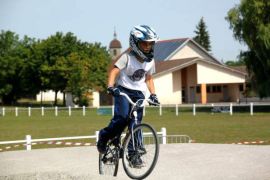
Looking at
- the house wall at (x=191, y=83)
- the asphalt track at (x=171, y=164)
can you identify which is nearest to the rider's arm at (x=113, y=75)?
the asphalt track at (x=171, y=164)

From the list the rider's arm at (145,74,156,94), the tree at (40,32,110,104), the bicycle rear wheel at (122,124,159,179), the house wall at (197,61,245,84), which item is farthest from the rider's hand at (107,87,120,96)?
the house wall at (197,61,245,84)

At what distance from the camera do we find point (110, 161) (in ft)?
27.8

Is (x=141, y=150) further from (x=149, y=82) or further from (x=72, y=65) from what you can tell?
(x=72, y=65)

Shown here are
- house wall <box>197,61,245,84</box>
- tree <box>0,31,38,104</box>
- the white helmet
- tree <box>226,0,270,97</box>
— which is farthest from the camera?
tree <box>0,31,38,104</box>

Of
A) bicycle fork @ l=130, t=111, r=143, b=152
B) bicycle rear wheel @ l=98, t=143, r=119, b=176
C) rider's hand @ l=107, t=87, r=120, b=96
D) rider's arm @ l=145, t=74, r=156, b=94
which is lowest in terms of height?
bicycle rear wheel @ l=98, t=143, r=119, b=176

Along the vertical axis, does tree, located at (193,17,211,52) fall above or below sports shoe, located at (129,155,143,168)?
above

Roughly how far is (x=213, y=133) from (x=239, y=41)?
2286cm

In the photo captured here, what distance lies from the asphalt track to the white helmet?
1.85 meters

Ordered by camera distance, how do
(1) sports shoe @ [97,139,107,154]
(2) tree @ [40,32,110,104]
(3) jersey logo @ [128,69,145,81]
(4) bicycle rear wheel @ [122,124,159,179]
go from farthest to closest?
(2) tree @ [40,32,110,104] < (1) sports shoe @ [97,139,107,154] < (3) jersey logo @ [128,69,145,81] < (4) bicycle rear wheel @ [122,124,159,179]

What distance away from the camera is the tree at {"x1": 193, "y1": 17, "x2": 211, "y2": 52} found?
423 feet

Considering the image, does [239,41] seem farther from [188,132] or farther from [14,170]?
[14,170]

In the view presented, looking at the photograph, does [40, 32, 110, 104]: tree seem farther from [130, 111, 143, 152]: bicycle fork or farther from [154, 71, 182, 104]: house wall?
[130, 111, 143, 152]: bicycle fork

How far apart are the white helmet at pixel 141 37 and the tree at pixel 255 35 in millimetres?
34720

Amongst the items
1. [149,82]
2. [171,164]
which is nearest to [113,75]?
[149,82]
